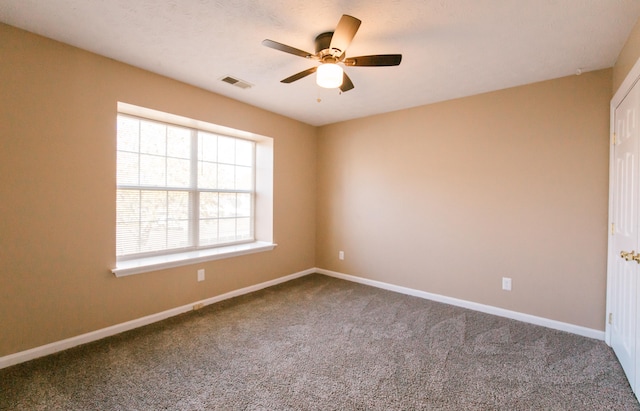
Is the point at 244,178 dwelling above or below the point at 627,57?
below

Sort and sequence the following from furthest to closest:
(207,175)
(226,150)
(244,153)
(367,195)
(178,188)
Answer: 1. (367,195)
2. (244,153)
3. (226,150)
4. (207,175)
5. (178,188)

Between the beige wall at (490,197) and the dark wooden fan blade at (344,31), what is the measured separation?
80.9 inches

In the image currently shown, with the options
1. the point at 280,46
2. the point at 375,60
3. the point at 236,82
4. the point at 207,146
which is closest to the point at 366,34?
the point at 375,60

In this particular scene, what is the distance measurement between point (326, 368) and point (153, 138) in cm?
283

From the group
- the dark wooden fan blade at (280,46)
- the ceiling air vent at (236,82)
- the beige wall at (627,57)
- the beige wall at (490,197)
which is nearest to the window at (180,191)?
the ceiling air vent at (236,82)

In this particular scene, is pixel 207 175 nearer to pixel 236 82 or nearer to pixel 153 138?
pixel 153 138

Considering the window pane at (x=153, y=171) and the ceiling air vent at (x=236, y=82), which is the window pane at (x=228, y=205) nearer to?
the window pane at (x=153, y=171)

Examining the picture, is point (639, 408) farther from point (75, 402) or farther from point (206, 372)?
point (75, 402)

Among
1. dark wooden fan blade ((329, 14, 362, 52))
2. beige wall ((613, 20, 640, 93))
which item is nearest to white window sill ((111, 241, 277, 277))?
dark wooden fan blade ((329, 14, 362, 52))

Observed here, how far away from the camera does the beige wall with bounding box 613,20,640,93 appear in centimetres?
189

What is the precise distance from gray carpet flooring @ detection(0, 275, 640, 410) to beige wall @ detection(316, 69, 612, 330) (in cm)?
54

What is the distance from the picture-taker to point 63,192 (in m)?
2.28

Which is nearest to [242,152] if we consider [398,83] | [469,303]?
[398,83]

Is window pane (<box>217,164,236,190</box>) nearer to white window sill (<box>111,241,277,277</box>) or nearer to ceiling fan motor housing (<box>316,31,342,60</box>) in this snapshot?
white window sill (<box>111,241,277,277</box>)
